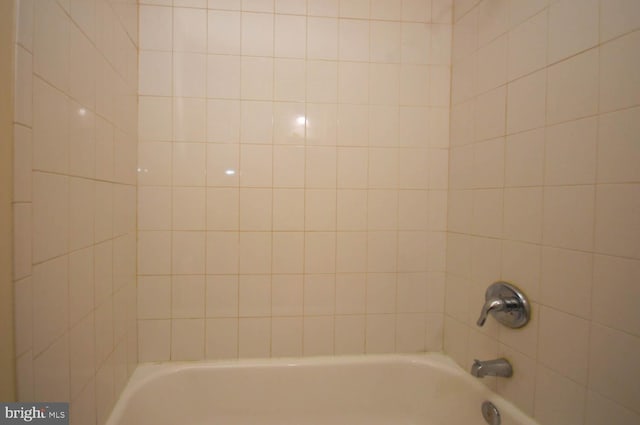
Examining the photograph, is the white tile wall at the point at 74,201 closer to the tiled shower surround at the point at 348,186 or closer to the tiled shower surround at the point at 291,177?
the tiled shower surround at the point at 348,186

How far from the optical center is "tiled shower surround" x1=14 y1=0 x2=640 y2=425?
760 mm

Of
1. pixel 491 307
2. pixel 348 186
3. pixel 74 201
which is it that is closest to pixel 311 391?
pixel 491 307

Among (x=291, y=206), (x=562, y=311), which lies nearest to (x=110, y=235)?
(x=291, y=206)

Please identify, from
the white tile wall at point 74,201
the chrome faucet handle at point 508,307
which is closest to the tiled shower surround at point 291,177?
the white tile wall at point 74,201

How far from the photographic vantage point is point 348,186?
52.7 inches

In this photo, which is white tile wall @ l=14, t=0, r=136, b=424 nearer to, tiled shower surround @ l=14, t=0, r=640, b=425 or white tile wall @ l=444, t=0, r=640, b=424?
tiled shower surround @ l=14, t=0, r=640, b=425

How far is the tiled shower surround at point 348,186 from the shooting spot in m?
0.76

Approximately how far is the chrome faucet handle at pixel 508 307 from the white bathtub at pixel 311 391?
36cm

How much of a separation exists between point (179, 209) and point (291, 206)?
20.1 inches

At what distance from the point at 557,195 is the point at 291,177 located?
100cm

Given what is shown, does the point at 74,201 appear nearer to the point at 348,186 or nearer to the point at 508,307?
the point at 348,186

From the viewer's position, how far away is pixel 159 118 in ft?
4.05

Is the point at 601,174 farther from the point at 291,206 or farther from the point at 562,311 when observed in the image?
the point at 291,206

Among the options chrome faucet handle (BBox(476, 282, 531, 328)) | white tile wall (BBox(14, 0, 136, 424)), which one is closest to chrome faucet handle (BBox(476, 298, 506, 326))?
chrome faucet handle (BBox(476, 282, 531, 328))
